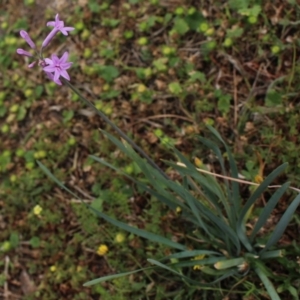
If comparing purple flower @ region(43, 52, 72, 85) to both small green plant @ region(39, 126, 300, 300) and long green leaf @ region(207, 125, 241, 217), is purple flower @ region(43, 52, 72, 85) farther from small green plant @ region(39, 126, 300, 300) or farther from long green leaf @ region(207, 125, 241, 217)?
long green leaf @ region(207, 125, 241, 217)

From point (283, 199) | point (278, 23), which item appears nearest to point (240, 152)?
point (283, 199)

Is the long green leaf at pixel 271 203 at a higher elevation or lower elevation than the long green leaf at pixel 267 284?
higher

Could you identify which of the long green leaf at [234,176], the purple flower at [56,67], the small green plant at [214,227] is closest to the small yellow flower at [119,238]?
the small green plant at [214,227]

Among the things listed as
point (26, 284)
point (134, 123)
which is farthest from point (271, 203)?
point (26, 284)

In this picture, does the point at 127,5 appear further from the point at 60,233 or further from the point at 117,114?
the point at 60,233

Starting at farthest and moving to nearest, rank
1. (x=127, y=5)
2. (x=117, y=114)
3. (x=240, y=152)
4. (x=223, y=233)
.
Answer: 1. (x=127, y=5)
2. (x=117, y=114)
3. (x=240, y=152)
4. (x=223, y=233)

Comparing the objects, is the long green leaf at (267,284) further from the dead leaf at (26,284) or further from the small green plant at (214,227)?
the dead leaf at (26,284)

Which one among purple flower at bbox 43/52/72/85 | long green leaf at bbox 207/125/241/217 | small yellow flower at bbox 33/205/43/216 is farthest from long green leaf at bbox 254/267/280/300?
small yellow flower at bbox 33/205/43/216
